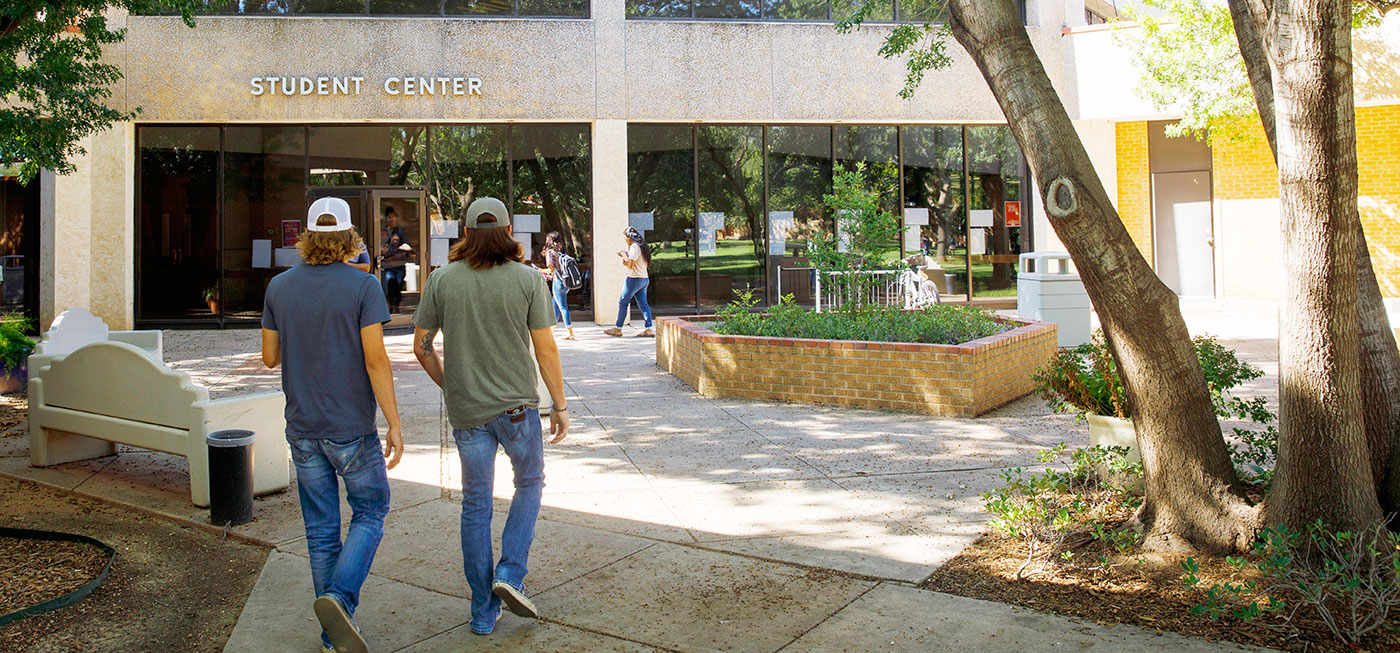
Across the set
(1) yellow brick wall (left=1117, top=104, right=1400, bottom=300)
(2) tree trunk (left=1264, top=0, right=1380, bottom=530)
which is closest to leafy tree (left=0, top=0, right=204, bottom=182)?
(2) tree trunk (left=1264, top=0, right=1380, bottom=530)

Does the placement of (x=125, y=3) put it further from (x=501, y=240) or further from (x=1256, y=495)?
(x=1256, y=495)

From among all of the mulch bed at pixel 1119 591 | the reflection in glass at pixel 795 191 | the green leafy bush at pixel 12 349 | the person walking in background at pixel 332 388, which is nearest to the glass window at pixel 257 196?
the green leafy bush at pixel 12 349

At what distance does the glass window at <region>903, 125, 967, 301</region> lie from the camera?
18.9 metres

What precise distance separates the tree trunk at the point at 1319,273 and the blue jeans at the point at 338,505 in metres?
3.75

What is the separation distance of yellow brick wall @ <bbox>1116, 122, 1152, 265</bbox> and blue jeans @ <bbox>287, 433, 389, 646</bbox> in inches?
713

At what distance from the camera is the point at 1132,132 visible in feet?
65.1

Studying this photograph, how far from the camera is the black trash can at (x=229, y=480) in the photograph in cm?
584

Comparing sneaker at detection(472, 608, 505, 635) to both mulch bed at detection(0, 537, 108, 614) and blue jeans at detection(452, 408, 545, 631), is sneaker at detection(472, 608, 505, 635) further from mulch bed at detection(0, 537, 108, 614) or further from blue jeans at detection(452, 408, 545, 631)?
mulch bed at detection(0, 537, 108, 614)

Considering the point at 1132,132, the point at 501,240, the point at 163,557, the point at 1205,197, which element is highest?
the point at 1132,132

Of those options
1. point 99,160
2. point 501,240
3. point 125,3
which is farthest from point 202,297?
point 501,240

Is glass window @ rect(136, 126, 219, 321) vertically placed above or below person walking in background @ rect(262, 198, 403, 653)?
above

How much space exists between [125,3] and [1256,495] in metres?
11.0

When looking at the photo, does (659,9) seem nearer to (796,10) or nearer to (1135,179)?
(796,10)

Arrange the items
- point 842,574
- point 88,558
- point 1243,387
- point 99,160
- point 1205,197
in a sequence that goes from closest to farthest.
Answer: point 842,574, point 88,558, point 1243,387, point 99,160, point 1205,197
